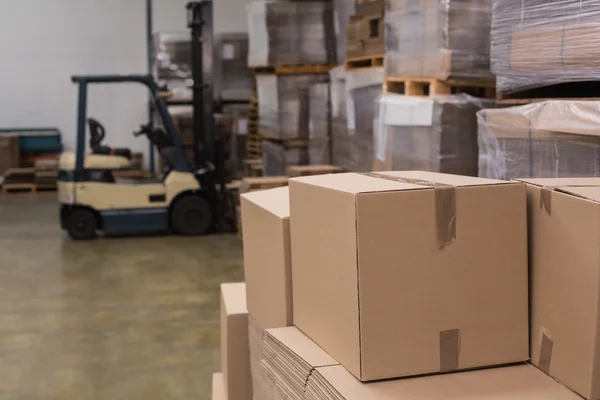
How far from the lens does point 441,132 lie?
13.8ft

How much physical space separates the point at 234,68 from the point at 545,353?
10.6 metres

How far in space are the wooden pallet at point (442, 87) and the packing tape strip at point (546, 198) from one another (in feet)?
8.12

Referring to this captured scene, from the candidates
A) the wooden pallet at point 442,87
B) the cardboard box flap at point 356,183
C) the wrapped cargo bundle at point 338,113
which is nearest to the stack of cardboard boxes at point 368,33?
the wrapped cargo bundle at point 338,113

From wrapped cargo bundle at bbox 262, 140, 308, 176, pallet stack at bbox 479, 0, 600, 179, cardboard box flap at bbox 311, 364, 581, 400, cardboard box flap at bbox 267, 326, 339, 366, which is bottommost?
cardboard box flap at bbox 311, 364, 581, 400

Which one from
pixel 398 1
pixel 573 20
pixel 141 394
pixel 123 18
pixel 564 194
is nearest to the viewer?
pixel 564 194

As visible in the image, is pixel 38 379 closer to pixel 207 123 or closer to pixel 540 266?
pixel 540 266

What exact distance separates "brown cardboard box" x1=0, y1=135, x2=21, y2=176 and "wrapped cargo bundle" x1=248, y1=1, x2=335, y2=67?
6.49 metres

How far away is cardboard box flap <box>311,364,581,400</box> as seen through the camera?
1782mm

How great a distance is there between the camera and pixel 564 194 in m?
1.80

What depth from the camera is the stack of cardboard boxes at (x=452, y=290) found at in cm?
178

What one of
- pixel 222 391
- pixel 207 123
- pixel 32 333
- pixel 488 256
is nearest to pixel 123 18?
pixel 207 123

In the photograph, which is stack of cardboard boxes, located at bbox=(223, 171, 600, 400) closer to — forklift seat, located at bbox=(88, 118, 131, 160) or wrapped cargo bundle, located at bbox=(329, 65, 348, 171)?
wrapped cargo bundle, located at bbox=(329, 65, 348, 171)

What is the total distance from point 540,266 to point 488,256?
14 centimetres

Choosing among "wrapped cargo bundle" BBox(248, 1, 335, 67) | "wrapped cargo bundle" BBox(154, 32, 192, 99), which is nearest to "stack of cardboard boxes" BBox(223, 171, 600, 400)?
"wrapped cargo bundle" BBox(248, 1, 335, 67)
